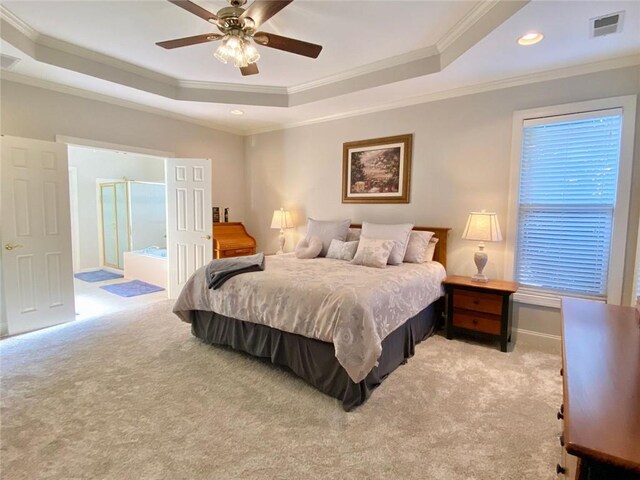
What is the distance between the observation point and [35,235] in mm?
3428

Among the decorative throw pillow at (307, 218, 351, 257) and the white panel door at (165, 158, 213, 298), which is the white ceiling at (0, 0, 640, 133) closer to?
the white panel door at (165, 158, 213, 298)

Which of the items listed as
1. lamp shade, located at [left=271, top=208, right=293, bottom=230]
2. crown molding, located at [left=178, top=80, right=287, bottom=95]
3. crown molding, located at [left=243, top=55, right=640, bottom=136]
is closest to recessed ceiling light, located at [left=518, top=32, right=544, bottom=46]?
crown molding, located at [left=243, top=55, right=640, bottom=136]

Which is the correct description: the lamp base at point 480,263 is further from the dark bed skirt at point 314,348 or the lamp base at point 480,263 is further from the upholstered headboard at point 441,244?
the dark bed skirt at point 314,348

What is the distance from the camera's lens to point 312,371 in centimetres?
235

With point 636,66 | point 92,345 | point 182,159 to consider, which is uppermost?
point 636,66

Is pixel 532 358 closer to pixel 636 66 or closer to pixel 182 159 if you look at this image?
pixel 636 66

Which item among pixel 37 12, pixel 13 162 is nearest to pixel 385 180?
pixel 37 12

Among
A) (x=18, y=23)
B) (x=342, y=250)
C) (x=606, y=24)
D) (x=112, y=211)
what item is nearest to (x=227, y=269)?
(x=342, y=250)

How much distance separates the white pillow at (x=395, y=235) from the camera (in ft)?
11.1

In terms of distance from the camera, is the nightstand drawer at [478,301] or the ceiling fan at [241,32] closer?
the ceiling fan at [241,32]

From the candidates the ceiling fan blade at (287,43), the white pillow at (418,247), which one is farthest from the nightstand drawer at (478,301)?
the ceiling fan blade at (287,43)

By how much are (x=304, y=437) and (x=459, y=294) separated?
211cm

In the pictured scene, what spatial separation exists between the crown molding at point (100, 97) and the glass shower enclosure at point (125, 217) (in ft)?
8.72

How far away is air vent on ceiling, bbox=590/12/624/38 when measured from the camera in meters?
2.19
